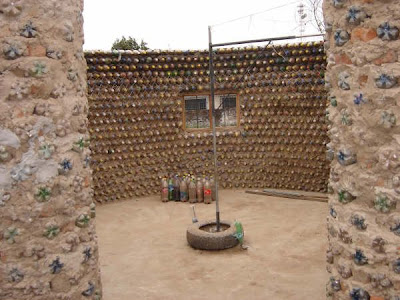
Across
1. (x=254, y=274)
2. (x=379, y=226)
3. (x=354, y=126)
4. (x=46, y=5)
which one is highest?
(x=46, y=5)

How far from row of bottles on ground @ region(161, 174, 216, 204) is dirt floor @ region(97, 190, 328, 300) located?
0.81 feet

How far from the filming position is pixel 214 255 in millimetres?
6316

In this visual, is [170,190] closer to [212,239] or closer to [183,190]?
[183,190]

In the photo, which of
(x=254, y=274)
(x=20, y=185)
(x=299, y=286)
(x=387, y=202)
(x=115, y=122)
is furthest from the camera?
(x=115, y=122)

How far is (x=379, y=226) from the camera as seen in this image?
9.67 ft

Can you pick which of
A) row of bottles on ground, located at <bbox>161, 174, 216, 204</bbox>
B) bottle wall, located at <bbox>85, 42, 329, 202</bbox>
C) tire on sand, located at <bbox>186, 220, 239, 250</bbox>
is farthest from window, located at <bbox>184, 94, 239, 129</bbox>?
tire on sand, located at <bbox>186, 220, 239, 250</bbox>

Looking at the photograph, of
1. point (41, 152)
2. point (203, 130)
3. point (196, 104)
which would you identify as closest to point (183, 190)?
point (203, 130)

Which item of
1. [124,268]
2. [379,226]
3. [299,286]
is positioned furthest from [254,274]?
[379,226]

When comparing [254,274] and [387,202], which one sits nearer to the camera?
[387,202]

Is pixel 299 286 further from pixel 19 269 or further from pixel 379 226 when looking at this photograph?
pixel 19 269

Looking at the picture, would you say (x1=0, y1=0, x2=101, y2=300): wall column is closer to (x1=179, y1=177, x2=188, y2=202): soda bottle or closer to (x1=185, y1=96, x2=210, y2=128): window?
(x1=179, y1=177, x2=188, y2=202): soda bottle

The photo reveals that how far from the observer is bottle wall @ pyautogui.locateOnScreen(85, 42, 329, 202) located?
30.9 feet

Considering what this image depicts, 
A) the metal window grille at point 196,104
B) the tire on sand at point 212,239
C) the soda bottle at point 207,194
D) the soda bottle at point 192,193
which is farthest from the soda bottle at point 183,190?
the tire on sand at point 212,239

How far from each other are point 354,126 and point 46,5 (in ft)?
8.36
